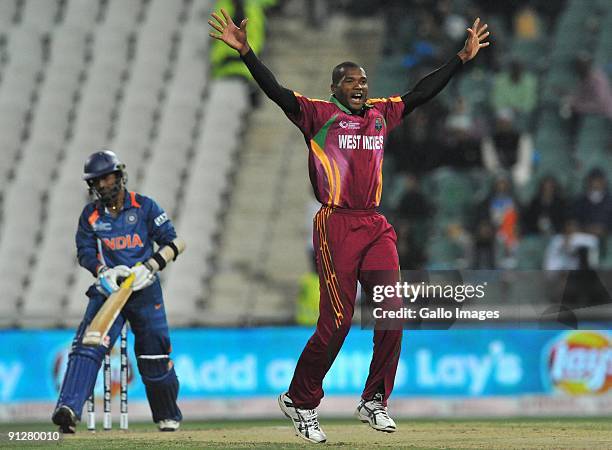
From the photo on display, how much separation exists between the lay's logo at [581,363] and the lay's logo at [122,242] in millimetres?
7186

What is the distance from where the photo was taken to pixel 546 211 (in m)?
18.8

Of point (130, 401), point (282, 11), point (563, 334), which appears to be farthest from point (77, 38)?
point (563, 334)

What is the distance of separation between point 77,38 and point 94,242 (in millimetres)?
14350

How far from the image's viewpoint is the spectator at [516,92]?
20.7 m

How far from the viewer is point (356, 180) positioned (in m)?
10.6

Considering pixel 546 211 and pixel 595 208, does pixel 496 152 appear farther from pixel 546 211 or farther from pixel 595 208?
pixel 595 208

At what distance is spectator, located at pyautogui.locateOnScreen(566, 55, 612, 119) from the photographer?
66.3 ft

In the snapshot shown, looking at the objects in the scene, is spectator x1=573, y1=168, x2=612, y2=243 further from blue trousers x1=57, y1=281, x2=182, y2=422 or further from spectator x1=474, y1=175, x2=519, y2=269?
blue trousers x1=57, y1=281, x2=182, y2=422

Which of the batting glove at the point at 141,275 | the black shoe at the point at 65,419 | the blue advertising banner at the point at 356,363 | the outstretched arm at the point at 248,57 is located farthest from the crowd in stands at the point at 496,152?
the outstretched arm at the point at 248,57

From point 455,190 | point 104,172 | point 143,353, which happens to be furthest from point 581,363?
point 104,172

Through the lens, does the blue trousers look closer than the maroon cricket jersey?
No

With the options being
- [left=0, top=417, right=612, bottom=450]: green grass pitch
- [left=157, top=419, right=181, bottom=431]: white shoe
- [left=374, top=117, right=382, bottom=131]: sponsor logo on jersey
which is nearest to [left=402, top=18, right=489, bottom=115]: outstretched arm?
[left=374, top=117, right=382, bottom=131]: sponsor logo on jersey

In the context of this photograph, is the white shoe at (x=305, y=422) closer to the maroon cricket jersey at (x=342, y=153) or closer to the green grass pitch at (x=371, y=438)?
the green grass pitch at (x=371, y=438)

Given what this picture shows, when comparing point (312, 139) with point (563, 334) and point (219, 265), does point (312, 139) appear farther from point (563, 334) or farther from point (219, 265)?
point (219, 265)
